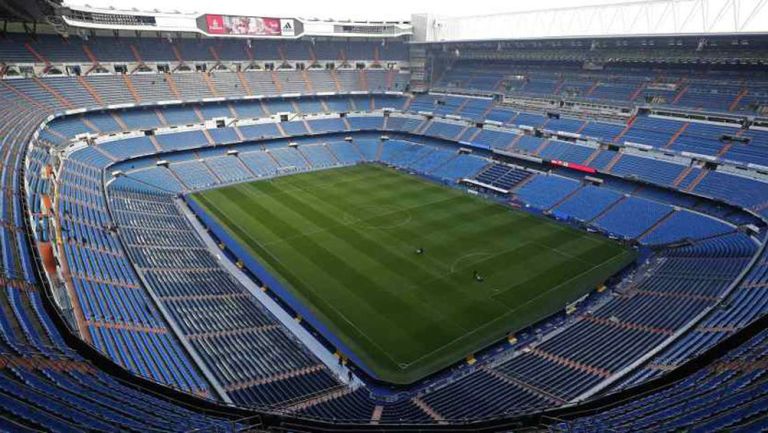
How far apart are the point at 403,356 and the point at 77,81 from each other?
47.2 m

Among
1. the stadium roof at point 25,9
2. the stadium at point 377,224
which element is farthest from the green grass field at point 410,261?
the stadium roof at point 25,9

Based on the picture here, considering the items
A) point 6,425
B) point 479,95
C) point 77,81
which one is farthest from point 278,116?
point 6,425

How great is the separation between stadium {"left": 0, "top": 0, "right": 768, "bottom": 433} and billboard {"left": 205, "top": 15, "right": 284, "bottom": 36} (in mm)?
246

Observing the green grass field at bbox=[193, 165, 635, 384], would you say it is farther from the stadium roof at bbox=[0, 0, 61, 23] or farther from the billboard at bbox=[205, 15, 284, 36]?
the billboard at bbox=[205, 15, 284, 36]

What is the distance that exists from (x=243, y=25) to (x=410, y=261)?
42047 millimetres

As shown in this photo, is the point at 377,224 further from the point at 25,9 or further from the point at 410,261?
the point at 25,9

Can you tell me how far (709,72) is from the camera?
4428 cm

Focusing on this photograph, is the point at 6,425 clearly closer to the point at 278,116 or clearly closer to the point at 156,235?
the point at 156,235

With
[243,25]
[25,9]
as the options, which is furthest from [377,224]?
[243,25]

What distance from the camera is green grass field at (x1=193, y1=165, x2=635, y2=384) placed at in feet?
83.3

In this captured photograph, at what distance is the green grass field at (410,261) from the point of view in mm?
25375

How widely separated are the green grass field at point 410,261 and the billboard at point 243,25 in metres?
21.5

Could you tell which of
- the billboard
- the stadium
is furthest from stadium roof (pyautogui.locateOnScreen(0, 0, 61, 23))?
the billboard

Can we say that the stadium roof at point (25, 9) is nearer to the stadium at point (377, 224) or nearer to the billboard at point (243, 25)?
the stadium at point (377, 224)
